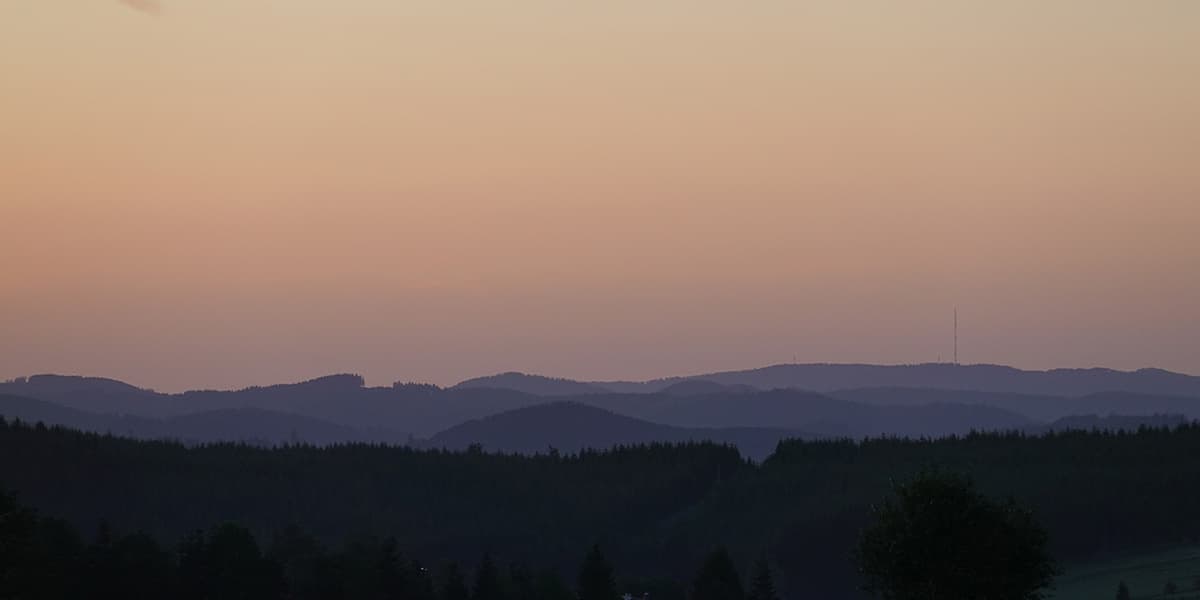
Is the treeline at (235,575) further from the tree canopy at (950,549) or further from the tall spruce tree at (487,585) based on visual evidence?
the tree canopy at (950,549)

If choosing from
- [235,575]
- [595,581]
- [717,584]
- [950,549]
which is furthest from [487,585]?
[950,549]

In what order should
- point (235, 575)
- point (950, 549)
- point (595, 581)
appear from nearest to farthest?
1. point (950, 549)
2. point (235, 575)
3. point (595, 581)

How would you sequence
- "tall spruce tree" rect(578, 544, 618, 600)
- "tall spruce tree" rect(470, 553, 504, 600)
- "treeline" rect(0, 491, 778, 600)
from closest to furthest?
"treeline" rect(0, 491, 778, 600)
"tall spruce tree" rect(578, 544, 618, 600)
"tall spruce tree" rect(470, 553, 504, 600)

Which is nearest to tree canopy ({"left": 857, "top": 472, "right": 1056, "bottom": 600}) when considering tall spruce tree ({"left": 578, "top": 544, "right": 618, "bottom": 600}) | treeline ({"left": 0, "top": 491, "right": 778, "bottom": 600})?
treeline ({"left": 0, "top": 491, "right": 778, "bottom": 600})

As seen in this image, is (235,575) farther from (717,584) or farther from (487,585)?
(717,584)

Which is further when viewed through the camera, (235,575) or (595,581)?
(595,581)

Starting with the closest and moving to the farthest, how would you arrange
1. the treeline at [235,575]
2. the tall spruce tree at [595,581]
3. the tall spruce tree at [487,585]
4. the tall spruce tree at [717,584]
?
the treeline at [235,575] → the tall spruce tree at [595,581] → the tall spruce tree at [717,584] → the tall spruce tree at [487,585]

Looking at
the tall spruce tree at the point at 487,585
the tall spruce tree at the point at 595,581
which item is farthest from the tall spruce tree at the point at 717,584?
the tall spruce tree at the point at 487,585

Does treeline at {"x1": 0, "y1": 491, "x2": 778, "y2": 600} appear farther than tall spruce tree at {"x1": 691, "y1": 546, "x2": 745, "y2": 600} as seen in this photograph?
No

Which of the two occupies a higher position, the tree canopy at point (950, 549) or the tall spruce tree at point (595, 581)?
the tree canopy at point (950, 549)

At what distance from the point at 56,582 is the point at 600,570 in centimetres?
4409

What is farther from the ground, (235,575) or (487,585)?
(235,575)

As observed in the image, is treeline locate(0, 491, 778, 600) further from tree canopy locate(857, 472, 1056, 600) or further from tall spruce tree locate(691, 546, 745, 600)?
tree canopy locate(857, 472, 1056, 600)

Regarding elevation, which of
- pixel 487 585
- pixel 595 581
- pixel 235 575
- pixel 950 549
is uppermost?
pixel 950 549
